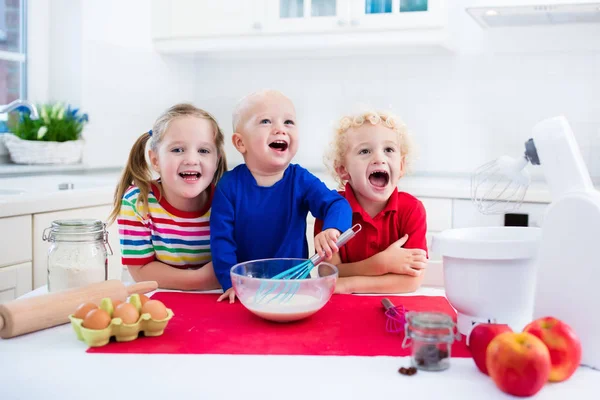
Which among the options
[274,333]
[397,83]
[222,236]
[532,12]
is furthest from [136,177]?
[397,83]

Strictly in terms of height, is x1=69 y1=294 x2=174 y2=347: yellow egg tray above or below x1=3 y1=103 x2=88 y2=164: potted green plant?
below

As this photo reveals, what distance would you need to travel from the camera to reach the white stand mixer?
0.87 m

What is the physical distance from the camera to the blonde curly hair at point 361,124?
1400 mm

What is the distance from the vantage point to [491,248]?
3.01ft

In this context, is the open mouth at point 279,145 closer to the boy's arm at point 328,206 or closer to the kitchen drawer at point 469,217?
the boy's arm at point 328,206

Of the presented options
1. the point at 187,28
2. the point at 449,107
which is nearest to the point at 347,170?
the point at 449,107

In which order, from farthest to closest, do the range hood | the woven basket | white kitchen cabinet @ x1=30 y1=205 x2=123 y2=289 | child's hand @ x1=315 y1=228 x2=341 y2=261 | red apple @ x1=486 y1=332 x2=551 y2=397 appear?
1. the woven basket
2. the range hood
3. white kitchen cabinet @ x1=30 y1=205 x2=123 y2=289
4. child's hand @ x1=315 y1=228 x2=341 y2=261
5. red apple @ x1=486 y1=332 x2=551 y2=397

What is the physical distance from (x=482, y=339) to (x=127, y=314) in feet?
1.58

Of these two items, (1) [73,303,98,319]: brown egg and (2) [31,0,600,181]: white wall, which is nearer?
(1) [73,303,98,319]: brown egg

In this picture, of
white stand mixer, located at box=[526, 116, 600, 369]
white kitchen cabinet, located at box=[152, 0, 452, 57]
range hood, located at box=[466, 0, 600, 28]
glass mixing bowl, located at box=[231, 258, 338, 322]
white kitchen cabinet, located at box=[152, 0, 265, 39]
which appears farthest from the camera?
white kitchen cabinet, located at box=[152, 0, 265, 39]

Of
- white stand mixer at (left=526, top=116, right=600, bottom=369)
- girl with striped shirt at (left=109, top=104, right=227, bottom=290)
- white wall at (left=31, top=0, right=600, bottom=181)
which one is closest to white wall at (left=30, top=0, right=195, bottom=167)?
white wall at (left=31, top=0, right=600, bottom=181)

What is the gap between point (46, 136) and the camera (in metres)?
2.64

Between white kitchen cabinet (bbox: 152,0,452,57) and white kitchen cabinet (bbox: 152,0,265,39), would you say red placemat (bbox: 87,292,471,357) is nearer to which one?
white kitchen cabinet (bbox: 152,0,452,57)

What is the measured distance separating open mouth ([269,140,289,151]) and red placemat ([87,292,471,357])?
12.8 inches
